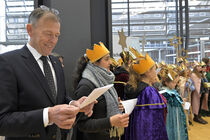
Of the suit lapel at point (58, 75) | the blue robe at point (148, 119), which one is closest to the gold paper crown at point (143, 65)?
the blue robe at point (148, 119)

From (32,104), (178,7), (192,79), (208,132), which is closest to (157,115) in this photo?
(32,104)

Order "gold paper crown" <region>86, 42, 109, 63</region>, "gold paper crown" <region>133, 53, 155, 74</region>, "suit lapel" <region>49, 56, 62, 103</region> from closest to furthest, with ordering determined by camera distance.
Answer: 1. "suit lapel" <region>49, 56, 62, 103</region>
2. "gold paper crown" <region>86, 42, 109, 63</region>
3. "gold paper crown" <region>133, 53, 155, 74</region>

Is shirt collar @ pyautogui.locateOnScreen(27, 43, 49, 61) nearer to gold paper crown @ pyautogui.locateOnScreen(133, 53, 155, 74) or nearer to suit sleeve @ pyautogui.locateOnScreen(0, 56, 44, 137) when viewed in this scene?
suit sleeve @ pyautogui.locateOnScreen(0, 56, 44, 137)

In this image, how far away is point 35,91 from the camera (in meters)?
0.98

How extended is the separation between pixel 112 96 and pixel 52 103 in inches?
33.7

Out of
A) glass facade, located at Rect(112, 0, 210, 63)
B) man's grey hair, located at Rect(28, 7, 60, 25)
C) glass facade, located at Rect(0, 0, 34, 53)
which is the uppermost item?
glass facade, located at Rect(112, 0, 210, 63)

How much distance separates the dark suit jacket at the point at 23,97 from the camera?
0.85m

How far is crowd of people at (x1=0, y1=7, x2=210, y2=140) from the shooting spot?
0.86m

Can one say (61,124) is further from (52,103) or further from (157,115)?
(157,115)

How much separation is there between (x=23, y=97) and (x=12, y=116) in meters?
0.12

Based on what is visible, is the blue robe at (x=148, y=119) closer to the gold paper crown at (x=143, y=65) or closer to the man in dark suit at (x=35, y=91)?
the gold paper crown at (x=143, y=65)

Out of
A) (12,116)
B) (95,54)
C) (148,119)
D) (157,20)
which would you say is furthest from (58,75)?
(157,20)

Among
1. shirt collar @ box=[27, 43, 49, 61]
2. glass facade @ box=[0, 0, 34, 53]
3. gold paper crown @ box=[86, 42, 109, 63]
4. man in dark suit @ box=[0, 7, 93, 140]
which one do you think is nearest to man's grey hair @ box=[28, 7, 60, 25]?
man in dark suit @ box=[0, 7, 93, 140]

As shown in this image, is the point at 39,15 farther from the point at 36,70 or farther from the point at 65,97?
the point at 65,97
